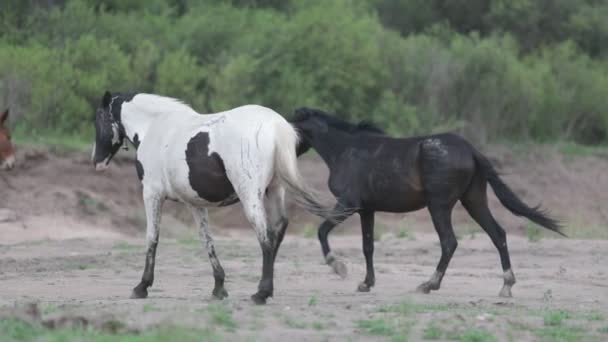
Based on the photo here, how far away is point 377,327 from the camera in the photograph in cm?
827

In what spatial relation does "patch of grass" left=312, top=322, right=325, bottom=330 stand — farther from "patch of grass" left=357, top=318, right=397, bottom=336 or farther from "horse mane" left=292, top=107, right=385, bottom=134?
"horse mane" left=292, top=107, right=385, bottom=134

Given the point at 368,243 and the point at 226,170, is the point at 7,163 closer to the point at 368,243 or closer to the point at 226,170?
the point at 368,243

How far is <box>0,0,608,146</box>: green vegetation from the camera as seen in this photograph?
23750 millimetres

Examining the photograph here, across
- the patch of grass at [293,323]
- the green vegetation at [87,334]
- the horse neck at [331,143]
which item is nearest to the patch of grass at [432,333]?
the patch of grass at [293,323]

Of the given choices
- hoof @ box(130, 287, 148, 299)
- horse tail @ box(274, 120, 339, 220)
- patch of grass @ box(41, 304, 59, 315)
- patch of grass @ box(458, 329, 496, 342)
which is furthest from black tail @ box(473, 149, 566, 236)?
patch of grass @ box(41, 304, 59, 315)

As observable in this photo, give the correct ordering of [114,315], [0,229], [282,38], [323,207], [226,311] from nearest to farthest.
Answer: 1. [114,315]
2. [226,311]
3. [323,207]
4. [0,229]
5. [282,38]

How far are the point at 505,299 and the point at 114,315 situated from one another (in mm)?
4513

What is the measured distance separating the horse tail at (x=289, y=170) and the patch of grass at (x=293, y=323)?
1583 mm

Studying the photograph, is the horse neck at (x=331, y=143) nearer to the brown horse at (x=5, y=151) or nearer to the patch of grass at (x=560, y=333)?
the patch of grass at (x=560, y=333)

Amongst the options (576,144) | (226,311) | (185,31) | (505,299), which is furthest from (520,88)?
(226,311)

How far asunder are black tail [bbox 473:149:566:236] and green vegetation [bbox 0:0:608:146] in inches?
463

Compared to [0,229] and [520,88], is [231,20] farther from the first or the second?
[0,229]

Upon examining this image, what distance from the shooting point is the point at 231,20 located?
2980 cm

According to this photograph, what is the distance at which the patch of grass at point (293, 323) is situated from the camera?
27.4ft
